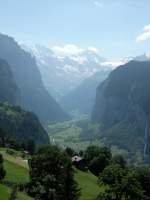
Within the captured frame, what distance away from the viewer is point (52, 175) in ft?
205

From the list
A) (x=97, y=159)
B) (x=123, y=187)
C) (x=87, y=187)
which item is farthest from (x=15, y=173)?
(x=97, y=159)

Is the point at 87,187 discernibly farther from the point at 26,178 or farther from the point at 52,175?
the point at 52,175

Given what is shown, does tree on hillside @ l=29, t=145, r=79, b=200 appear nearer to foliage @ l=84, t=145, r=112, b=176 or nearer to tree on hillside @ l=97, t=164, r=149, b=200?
tree on hillside @ l=97, t=164, r=149, b=200

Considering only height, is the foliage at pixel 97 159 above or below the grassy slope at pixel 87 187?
above

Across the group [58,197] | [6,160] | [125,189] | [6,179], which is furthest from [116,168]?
[6,160]

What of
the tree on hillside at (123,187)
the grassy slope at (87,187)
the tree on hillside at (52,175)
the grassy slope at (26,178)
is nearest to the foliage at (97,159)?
the grassy slope at (87,187)

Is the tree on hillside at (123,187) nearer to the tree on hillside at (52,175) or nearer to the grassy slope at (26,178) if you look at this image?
the tree on hillside at (52,175)

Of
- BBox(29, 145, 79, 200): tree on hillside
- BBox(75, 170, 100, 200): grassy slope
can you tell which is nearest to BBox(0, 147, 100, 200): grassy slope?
BBox(75, 170, 100, 200): grassy slope

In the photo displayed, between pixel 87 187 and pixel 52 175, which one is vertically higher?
pixel 52 175

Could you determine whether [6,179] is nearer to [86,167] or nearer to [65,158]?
[65,158]

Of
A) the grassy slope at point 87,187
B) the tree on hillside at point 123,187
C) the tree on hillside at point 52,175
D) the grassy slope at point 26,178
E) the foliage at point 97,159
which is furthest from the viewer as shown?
the foliage at point 97,159

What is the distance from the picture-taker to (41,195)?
202 ft

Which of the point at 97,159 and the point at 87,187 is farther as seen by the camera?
the point at 97,159

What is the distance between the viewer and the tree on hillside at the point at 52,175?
6225cm
